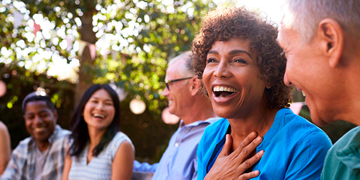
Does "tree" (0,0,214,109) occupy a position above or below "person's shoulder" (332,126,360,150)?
above

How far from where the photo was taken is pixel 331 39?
1001mm

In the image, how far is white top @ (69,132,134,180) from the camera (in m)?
3.27

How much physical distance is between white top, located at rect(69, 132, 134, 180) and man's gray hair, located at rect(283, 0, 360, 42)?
256cm

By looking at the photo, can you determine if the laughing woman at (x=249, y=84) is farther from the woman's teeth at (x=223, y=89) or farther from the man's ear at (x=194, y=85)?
the man's ear at (x=194, y=85)

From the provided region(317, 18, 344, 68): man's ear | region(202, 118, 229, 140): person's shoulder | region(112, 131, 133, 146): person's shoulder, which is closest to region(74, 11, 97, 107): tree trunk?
region(112, 131, 133, 146): person's shoulder

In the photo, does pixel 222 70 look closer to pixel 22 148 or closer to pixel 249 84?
pixel 249 84

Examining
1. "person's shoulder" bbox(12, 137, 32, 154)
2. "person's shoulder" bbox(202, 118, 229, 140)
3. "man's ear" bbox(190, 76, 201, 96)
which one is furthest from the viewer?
"person's shoulder" bbox(12, 137, 32, 154)

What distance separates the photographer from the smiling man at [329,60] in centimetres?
98

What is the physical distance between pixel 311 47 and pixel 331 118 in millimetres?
261

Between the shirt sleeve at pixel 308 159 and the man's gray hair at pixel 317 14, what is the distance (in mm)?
541

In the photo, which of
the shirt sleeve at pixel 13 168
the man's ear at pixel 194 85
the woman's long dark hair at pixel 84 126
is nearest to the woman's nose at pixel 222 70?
the man's ear at pixel 194 85

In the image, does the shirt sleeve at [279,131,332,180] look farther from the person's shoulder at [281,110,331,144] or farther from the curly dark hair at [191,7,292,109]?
the curly dark hair at [191,7,292,109]

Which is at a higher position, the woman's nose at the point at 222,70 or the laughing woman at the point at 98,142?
the woman's nose at the point at 222,70

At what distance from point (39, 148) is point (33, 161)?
0.17m
